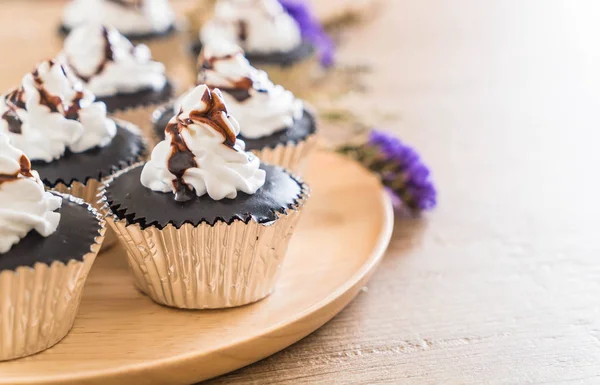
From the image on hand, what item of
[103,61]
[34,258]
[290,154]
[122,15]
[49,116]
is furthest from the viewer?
[122,15]

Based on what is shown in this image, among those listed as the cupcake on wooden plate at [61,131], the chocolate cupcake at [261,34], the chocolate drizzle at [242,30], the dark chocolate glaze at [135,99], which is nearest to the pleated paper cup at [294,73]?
the chocolate cupcake at [261,34]

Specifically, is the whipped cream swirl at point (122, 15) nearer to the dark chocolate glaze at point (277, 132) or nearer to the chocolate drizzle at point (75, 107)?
the dark chocolate glaze at point (277, 132)

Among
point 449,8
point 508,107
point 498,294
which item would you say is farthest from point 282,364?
point 449,8

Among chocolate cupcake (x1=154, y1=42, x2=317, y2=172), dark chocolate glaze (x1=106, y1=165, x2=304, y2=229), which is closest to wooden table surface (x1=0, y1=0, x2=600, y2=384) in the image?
dark chocolate glaze (x1=106, y1=165, x2=304, y2=229)

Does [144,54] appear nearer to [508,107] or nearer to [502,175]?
[502,175]

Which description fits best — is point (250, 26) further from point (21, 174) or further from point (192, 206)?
point (21, 174)

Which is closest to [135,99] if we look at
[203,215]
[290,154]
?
[290,154]

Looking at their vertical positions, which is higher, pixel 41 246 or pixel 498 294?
pixel 41 246
